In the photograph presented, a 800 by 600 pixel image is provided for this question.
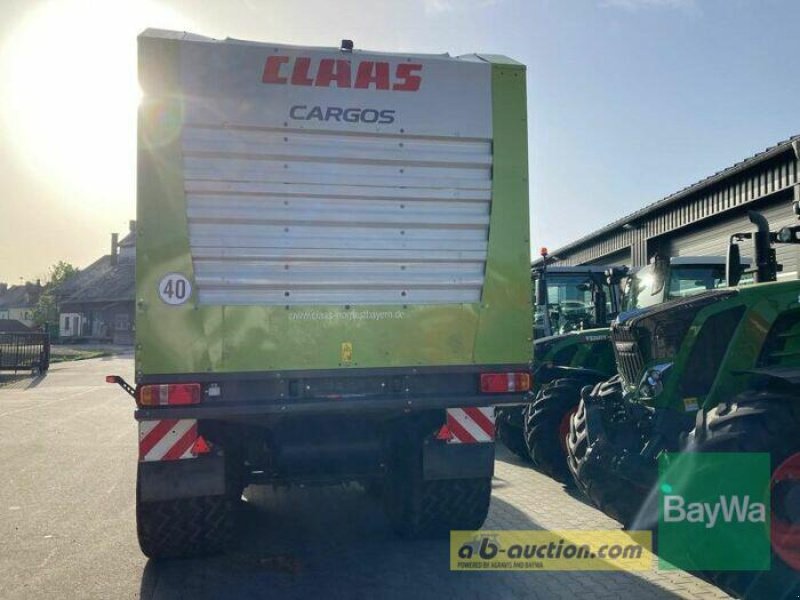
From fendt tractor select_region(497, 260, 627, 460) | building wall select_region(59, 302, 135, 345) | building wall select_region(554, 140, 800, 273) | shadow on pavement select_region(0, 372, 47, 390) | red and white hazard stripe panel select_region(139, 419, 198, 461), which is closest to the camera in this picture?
red and white hazard stripe panel select_region(139, 419, 198, 461)

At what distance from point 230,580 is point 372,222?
259cm

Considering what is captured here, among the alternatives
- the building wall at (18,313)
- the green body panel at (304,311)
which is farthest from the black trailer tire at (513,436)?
the building wall at (18,313)

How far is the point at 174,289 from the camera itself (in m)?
4.61

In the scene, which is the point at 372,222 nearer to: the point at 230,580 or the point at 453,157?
the point at 453,157

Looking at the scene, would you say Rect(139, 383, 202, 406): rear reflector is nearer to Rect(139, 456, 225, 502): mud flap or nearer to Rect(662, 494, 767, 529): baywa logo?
Rect(139, 456, 225, 502): mud flap

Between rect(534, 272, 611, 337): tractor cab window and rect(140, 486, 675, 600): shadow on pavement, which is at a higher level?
rect(534, 272, 611, 337): tractor cab window

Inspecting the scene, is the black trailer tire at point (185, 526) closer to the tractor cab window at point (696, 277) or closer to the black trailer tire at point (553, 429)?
the black trailer tire at point (553, 429)

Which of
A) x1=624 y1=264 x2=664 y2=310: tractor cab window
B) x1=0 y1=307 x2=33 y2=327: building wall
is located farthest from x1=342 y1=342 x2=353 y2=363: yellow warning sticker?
x1=0 y1=307 x2=33 y2=327: building wall

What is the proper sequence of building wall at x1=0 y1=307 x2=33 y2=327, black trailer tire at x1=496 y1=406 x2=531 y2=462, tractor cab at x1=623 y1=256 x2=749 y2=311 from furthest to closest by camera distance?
building wall at x1=0 y1=307 x2=33 y2=327, black trailer tire at x1=496 y1=406 x2=531 y2=462, tractor cab at x1=623 y1=256 x2=749 y2=311

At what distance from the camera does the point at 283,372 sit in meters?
4.73

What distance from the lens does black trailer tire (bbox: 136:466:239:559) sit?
499cm

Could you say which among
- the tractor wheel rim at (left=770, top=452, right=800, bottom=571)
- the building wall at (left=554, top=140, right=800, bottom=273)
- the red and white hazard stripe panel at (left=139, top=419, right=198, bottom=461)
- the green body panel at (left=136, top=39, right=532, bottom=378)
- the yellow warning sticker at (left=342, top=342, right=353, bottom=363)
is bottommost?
the tractor wheel rim at (left=770, top=452, right=800, bottom=571)

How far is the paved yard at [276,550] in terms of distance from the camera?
463cm

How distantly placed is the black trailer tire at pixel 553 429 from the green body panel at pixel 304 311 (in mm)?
2617
